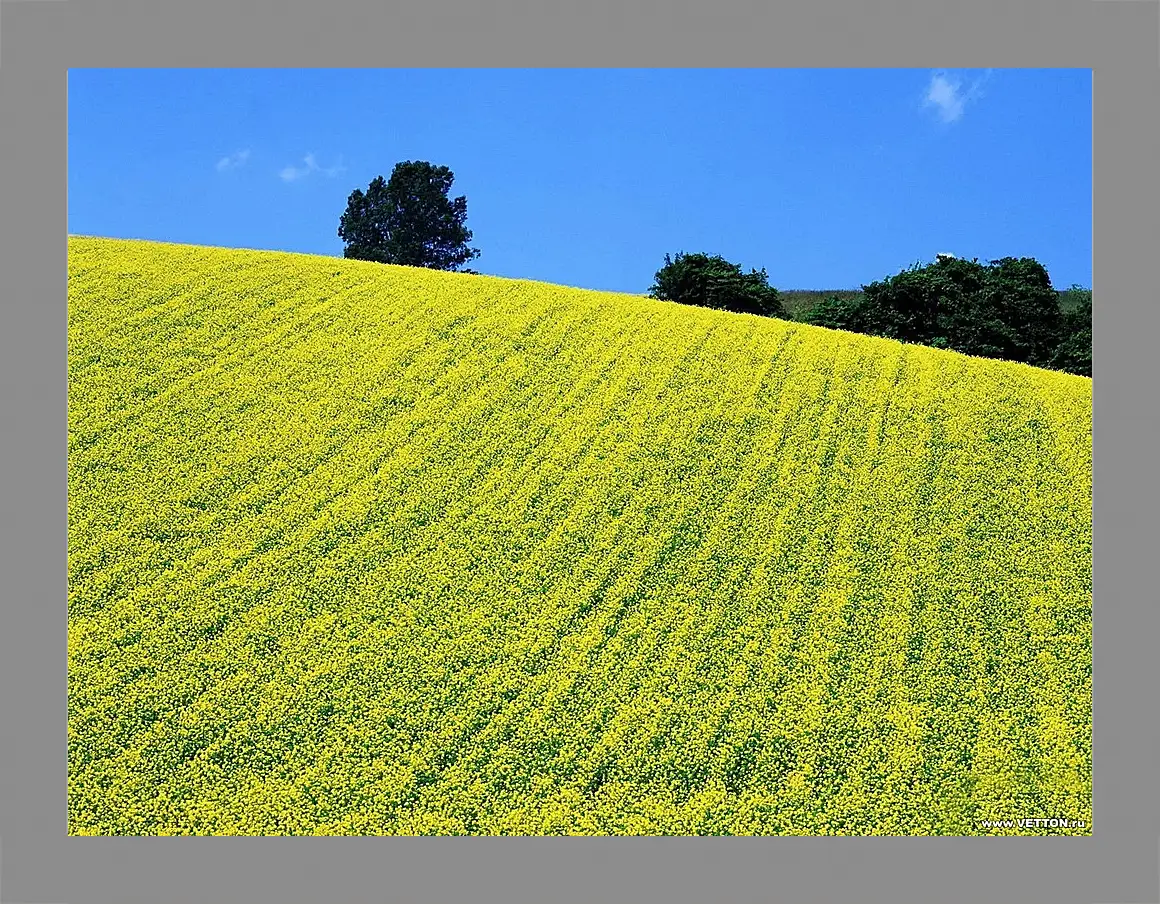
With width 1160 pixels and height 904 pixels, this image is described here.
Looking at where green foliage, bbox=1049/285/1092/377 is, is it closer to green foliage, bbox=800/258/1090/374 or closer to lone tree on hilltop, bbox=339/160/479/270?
green foliage, bbox=800/258/1090/374

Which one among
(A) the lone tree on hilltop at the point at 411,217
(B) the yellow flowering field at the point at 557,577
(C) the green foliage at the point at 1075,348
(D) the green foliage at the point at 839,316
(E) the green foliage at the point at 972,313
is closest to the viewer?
(B) the yellow flowering field at the point at 557,577

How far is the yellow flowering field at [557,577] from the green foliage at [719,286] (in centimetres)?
1207

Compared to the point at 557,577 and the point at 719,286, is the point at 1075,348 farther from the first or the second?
the point at 557,577

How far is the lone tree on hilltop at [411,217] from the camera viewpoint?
44094 millimetres

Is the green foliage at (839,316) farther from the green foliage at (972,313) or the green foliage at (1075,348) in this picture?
the green foliage at (1075,348)

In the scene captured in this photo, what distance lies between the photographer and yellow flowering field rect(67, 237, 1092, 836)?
10266 millimetres

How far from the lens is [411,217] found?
44281 millimetres

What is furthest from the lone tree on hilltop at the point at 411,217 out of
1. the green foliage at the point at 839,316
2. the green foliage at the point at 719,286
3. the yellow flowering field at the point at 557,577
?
the yellow flowering field at the point at 557,577

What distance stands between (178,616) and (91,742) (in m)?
1.94

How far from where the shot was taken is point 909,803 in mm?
10109

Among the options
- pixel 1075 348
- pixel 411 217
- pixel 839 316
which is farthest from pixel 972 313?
pixel 411 217

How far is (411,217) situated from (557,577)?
1353 inches

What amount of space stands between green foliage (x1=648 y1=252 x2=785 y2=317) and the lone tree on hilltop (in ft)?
49.4

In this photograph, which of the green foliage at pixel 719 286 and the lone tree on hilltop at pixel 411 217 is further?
the lone tree on hilltop at pixel 411 217
